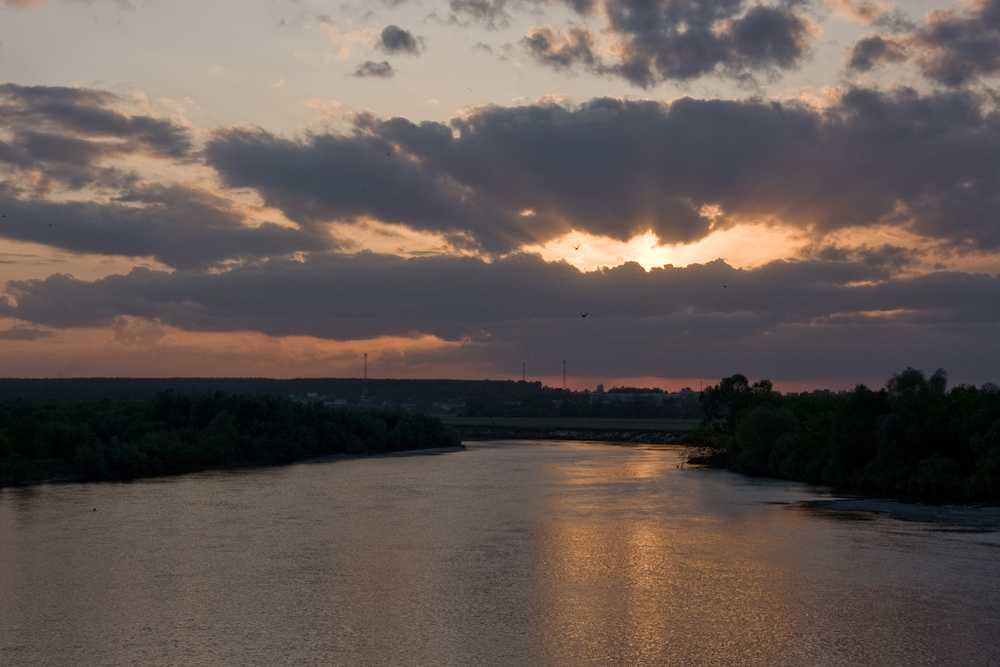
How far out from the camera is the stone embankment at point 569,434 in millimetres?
127188

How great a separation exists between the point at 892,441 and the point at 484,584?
32.5 m

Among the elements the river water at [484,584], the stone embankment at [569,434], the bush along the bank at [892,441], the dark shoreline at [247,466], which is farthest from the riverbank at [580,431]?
the river water at [484,584]

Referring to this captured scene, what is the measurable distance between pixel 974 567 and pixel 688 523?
11.9 m

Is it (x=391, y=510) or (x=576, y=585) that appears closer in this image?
(x=576, y=585)

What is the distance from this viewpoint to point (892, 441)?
48.3 m

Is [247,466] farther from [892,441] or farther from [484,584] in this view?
[484,584]

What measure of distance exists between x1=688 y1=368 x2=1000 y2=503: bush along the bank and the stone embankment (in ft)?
185

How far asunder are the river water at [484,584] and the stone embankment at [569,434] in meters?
84.4


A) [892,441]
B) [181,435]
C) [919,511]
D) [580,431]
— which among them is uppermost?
[892,441]

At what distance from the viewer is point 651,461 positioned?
80000mm

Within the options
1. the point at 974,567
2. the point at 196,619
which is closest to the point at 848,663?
the point at 974,567

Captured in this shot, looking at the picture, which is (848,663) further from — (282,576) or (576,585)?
(282,576)

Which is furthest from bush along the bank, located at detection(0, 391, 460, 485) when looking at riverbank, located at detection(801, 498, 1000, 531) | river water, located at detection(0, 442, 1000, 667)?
riverbank, located at detection(801, 498, 1000, 531)

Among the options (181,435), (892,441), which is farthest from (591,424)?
(892,441)
